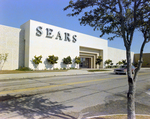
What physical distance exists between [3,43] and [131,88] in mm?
25980

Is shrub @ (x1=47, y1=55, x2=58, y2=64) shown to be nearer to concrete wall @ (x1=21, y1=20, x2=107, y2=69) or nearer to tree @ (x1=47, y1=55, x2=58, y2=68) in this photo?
tree @ (x1=47, y1=55, x2=58, y2=68)

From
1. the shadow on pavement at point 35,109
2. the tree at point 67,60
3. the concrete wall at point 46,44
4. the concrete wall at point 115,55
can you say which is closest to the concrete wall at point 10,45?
the concrete wall at point 46,44

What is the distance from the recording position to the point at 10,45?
82.9ft

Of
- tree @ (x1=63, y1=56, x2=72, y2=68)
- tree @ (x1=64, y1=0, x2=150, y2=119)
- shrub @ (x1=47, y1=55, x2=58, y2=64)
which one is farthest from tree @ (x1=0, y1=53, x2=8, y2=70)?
tree @ (x1=64, y1=0, x2=150, y2=119)

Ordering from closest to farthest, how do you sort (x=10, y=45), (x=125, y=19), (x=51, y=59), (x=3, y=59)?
(x=125, y=19), (x=3, y=59), (x=10, y=45), (x=51, y=59)

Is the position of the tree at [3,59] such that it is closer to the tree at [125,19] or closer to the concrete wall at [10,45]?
the concrete wall at [10,45]

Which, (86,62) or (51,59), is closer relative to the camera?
(51,59)

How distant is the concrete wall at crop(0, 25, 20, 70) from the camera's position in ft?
80.0

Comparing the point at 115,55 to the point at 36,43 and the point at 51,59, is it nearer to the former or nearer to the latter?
the point at 51,59

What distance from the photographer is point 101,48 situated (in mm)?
44906

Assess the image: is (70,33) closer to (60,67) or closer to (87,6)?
(60,67)

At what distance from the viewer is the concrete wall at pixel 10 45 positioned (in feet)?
80.0

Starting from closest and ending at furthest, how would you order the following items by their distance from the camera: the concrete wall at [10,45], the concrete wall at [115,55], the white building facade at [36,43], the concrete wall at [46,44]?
the concrete wall at [10,45] → the white building facade at [36,43] → the concrete wall at [46,44] → the concrete wall at [115,55]

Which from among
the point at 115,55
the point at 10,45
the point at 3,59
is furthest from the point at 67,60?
the point at 115,55
